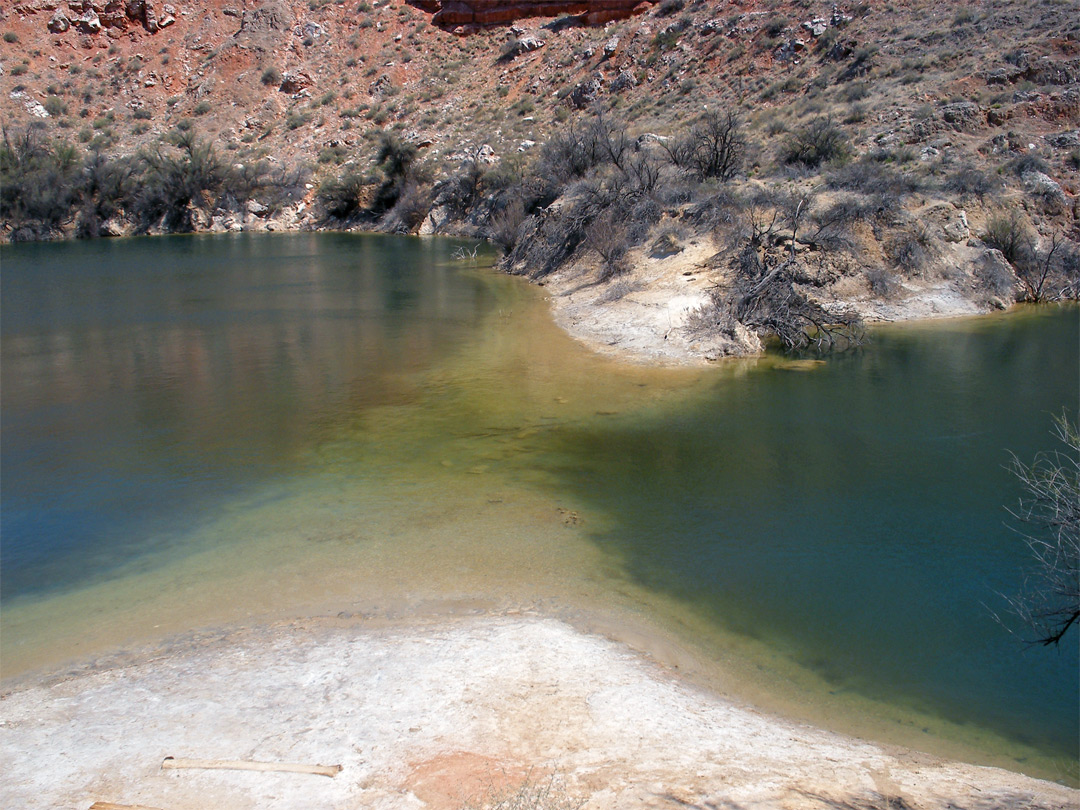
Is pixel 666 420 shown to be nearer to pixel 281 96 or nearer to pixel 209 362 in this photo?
pixel 209 362

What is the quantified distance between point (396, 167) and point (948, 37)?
88.8 feet

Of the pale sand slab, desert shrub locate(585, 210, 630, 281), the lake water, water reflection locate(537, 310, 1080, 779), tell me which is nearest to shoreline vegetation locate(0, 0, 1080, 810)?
the pale sand slab

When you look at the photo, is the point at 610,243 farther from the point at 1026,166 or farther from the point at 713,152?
the point at 1026,166

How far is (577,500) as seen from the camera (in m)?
8.63

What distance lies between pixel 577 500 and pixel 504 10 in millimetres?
54459

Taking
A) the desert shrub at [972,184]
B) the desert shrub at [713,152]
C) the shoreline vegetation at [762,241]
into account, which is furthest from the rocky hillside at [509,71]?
the desert shrub at [713,152]

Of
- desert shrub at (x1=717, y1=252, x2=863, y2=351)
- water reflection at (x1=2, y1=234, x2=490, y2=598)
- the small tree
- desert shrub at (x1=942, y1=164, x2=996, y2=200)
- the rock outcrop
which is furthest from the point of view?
the rock outcrop

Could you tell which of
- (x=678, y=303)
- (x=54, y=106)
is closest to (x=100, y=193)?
(x=54, y=106)

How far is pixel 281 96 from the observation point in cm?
5303

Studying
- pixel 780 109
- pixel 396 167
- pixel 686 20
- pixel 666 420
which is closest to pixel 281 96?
pixel 396 167

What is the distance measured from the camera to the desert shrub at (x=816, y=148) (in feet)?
78.7

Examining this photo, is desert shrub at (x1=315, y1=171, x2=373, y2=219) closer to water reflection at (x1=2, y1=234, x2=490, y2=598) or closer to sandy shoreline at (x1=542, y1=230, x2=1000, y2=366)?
water reflection at (x1=2, y1=234, x2=490, y2=598)

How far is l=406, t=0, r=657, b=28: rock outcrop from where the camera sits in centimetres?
5012

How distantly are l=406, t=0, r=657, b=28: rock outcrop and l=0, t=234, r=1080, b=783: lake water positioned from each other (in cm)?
4070
